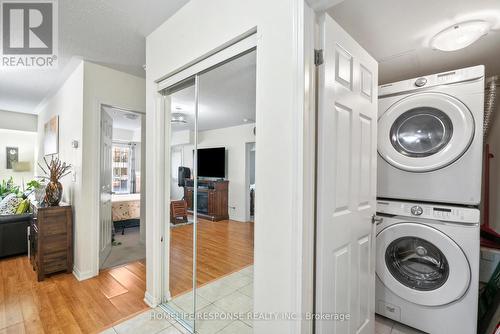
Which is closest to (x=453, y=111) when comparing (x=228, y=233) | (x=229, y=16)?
(x=229, y=16)

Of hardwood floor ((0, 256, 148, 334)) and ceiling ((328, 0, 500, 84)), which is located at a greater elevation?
ceiling ((328, 0, 500, 84))

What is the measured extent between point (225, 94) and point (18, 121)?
522 cm

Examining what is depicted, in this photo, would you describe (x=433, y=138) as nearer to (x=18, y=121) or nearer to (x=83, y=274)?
(x=83, y=274)

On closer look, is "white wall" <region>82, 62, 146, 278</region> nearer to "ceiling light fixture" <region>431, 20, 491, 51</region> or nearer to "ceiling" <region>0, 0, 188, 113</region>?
"ceiling" <region>0, 0, 188, 113</region>

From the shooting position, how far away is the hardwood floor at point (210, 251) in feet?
7.04

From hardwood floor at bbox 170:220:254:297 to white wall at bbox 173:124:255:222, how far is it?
0.21m

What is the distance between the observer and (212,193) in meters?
2.51

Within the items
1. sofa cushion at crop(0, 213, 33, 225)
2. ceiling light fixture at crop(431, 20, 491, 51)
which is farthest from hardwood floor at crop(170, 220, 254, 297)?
sofa cushion at crop(0, 213, 33, 225)

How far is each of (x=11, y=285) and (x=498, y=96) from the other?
5.68 metres

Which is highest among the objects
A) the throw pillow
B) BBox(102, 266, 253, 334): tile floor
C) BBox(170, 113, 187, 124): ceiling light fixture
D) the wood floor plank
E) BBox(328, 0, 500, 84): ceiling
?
BBox(328, 0, 500, 84): ceiling

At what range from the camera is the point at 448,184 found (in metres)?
1.62

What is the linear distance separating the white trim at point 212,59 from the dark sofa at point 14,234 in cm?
296

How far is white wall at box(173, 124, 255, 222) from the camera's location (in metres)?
2.12

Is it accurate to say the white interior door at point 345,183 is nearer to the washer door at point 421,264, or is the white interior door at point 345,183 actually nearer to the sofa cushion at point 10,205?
the washer door at point 421,264
